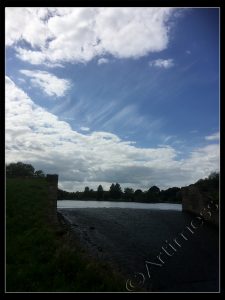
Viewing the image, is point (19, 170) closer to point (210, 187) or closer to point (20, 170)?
point (20, 170)

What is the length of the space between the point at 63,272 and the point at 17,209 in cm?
877

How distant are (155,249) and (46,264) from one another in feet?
32.2

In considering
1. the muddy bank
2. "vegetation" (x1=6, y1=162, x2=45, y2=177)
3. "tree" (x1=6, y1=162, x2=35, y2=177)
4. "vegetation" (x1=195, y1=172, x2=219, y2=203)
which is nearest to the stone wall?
"vegetation" (x1=195, y1=172, x2=219, y2=203)

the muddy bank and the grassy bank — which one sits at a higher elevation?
the grassy bank

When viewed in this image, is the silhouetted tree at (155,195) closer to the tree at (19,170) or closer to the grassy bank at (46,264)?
the tree at (19,170)

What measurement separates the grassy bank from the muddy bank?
2795 mm

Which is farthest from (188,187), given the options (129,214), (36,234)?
(36,234)

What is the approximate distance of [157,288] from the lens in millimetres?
14125

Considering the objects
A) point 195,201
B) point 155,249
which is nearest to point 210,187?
point 195,201

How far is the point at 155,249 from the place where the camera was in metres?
20.0

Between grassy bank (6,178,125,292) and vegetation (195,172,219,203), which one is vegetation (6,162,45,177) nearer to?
vegetation (195,172,219,203)

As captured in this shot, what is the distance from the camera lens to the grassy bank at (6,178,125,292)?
10266 millimetres

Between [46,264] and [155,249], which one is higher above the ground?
[46,264]

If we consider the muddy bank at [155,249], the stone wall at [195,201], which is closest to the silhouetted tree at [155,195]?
the stone wall at [195,201]
